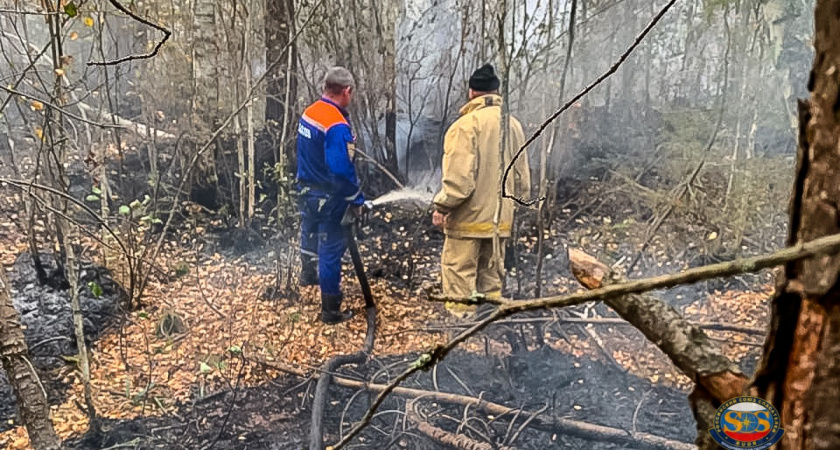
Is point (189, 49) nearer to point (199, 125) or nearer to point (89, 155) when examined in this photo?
point (199, 125)

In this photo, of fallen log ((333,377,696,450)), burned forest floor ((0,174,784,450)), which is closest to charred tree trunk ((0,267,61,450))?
burned forest floor ((0,174,784,450))

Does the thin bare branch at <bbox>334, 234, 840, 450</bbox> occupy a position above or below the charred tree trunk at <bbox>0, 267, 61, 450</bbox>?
above

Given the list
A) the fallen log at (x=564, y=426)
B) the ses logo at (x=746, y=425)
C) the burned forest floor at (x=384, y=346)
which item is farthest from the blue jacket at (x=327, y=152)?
the ses logo at (x=746, y=425)

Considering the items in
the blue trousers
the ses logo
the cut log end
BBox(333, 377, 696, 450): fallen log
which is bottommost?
BBox(333, 377, 696, 450): fallen log

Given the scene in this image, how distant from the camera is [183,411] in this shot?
1.64 metres

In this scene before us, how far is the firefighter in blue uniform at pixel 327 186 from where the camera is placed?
1.76 meters

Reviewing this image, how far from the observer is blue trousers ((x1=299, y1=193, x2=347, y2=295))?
1.81 meters

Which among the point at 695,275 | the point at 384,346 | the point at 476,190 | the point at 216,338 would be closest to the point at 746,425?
the point at 695,275

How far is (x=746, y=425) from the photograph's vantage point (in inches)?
17.8

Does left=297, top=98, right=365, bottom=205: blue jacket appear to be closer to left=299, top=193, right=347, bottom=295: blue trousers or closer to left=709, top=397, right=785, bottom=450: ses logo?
left=299, top=193, right=347, bottom=295: blue trousers

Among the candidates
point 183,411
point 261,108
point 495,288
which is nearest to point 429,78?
point 261,108

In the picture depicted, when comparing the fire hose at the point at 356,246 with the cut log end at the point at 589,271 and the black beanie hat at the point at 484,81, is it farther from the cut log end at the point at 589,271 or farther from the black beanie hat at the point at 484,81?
the cut log end at the point at 589,271

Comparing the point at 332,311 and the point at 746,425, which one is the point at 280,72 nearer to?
the point at 332,311

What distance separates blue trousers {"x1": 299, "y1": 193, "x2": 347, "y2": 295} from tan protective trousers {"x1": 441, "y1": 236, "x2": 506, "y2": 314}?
12.9 inches
